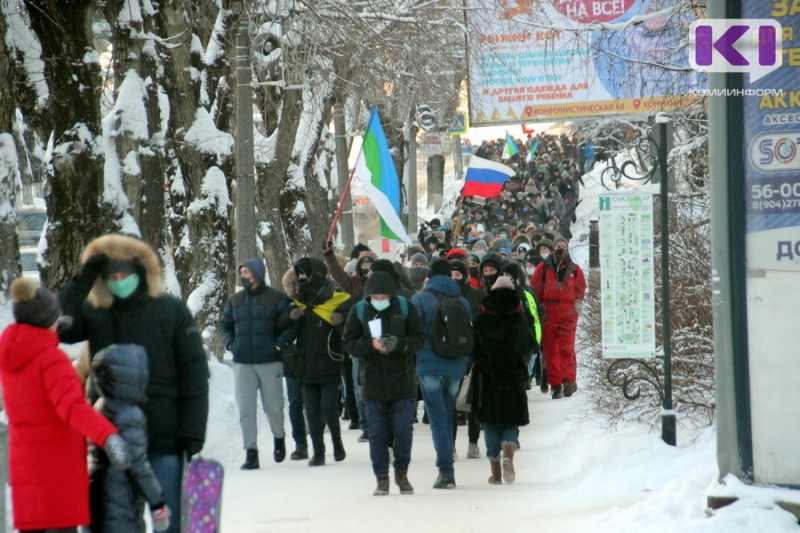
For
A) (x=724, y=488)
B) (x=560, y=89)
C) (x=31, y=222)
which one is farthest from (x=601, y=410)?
(x=31, y=222)

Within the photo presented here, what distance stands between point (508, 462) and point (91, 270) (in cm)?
546

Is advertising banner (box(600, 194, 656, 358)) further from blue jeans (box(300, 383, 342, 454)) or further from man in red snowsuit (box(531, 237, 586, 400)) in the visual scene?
man in red snowsuit (box(531, 237, 586, 400))

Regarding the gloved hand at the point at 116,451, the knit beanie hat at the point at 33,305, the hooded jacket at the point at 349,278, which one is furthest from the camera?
the hooded jacket at the point at 349,278

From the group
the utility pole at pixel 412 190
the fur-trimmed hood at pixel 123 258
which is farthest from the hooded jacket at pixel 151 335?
the utility pole at pixel 412 190

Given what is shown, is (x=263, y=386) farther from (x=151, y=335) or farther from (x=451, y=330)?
(x=151, y=335)

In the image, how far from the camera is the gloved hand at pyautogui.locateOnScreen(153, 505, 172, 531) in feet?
20.0

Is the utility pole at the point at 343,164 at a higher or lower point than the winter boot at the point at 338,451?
higher

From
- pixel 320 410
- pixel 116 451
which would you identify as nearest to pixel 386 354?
pixel 320 410

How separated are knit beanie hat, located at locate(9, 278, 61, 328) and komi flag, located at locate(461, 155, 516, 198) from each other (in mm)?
25301

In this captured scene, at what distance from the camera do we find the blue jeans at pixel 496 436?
11125 mm

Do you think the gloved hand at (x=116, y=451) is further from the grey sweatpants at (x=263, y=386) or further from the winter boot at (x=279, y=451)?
the winter boot at (x=279, y=451)

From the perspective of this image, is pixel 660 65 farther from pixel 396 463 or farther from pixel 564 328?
pixel 564 328

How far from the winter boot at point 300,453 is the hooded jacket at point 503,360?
7.69 feet

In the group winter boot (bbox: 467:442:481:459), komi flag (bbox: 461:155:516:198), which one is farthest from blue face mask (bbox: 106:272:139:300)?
komi flag (bbox: 461:155:516:198)
